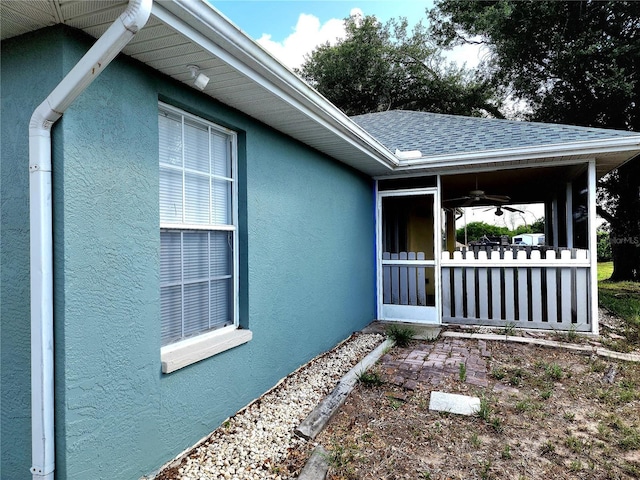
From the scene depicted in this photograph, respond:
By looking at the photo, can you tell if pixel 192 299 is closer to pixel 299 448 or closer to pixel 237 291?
pixel 237 291

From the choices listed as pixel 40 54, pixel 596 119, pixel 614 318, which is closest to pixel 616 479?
pixel 40 54

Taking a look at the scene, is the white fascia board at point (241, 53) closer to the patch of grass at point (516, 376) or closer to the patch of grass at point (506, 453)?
the patch of grass at point (506, 453)

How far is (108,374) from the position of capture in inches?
83.3

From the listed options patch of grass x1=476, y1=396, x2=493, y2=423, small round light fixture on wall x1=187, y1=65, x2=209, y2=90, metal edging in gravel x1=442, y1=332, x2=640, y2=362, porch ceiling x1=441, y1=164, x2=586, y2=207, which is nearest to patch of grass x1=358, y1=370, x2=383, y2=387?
patch of grass x1=476, y1=396, x2=493, y2=423

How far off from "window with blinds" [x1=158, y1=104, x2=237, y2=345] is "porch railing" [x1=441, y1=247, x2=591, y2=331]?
14.6 feet

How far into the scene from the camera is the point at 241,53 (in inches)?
93.4

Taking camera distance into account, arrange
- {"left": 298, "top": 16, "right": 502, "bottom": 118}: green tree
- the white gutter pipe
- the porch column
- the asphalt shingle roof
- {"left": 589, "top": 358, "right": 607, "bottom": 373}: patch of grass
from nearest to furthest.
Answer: the white gutter pipe < {"left": 589, "top": 358, "right": 607, "bottom": 373}: patch of grass < the asphalt shingle roof < the porch column < {"left": 298, "top": 16, "right": 502, "bottom": 118}: green tree

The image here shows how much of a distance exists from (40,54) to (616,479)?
167 inches

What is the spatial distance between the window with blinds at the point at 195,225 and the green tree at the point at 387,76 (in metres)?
16.3

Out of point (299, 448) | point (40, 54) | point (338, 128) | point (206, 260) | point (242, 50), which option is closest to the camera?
point (40, 54)

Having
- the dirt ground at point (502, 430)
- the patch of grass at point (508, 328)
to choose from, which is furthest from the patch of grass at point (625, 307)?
the patch of grass at point (508, 328)

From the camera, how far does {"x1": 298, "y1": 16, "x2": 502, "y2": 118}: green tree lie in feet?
59.1

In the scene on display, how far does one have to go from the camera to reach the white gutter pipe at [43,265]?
1.83 metres

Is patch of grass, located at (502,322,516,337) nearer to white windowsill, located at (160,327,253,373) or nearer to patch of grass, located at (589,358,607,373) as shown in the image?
patch of grass, located at (589,358,607,373)
